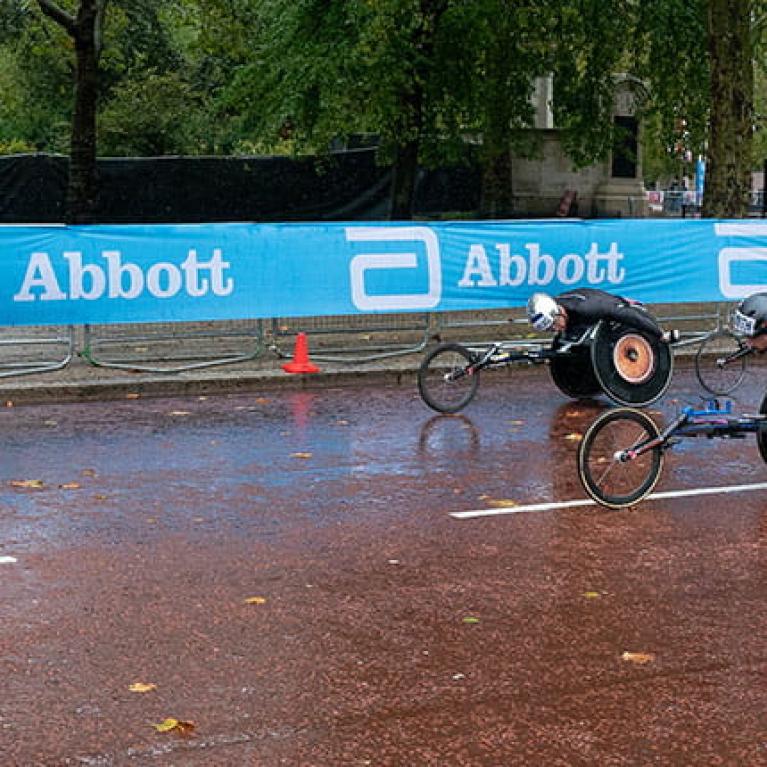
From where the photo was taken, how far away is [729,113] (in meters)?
22.8

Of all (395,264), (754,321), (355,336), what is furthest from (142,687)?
(355,336)

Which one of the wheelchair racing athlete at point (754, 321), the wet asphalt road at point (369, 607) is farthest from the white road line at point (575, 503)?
the wheelchair racing athlete at point (754, 321)

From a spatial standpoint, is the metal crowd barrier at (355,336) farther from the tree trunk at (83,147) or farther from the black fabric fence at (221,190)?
the black fabric fence at (221,190)

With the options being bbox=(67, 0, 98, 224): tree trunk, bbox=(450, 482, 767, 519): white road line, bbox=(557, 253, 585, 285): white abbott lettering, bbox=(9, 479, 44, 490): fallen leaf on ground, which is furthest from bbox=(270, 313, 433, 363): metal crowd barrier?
bbox=(67, 0, 98, 224): tree trunk

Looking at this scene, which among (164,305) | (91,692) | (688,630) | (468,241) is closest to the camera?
(91,692)

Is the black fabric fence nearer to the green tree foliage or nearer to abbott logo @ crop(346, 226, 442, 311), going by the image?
the green tree foliage

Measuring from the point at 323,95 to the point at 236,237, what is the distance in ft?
25.0

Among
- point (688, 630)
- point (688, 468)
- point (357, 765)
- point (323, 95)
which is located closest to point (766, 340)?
point (688, 468)

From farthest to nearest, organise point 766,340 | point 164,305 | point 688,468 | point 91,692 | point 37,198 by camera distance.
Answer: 1. point 37,198
2. point 164,305
3. point 688,468
4. point 766,340
5. point 91,692

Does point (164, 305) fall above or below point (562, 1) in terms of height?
below

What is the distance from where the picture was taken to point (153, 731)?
18.9ft

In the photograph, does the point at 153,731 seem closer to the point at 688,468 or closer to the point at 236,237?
the point at 688,468

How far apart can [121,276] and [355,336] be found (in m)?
3.39

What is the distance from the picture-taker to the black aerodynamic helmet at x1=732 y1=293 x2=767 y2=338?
32.8 feet
